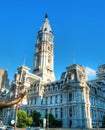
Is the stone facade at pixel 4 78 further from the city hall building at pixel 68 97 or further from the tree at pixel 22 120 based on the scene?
the tree at pixel 22 120

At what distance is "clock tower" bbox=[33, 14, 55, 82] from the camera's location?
96.2 meters

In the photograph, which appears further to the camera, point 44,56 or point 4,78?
point 4,78

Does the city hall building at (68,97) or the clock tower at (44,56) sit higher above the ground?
the clock tower at (44,56)

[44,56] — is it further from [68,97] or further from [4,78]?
[4,78]

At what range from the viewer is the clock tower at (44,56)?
96188 millimetres

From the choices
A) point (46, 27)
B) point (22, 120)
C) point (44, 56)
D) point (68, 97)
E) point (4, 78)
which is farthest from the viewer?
point (4, 78)

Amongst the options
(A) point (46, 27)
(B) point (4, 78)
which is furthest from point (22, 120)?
(B) point (4, 78)

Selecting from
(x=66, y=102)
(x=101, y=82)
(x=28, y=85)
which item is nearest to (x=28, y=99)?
(x=28, y=85)

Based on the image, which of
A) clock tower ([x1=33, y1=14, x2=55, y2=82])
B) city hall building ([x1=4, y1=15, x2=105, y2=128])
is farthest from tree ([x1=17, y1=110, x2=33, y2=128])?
clock tower ([x1=33, y1=14, x2=55, y2=82])

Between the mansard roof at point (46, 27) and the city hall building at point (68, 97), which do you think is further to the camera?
the mansard roof at point (46, 27)

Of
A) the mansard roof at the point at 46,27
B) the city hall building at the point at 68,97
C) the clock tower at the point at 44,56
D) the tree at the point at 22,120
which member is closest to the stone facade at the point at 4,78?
the clock tower at the point at 44,56

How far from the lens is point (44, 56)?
323ft

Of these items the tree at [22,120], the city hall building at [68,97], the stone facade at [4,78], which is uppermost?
the stone facade at [4,78]

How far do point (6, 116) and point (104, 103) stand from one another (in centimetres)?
3948
